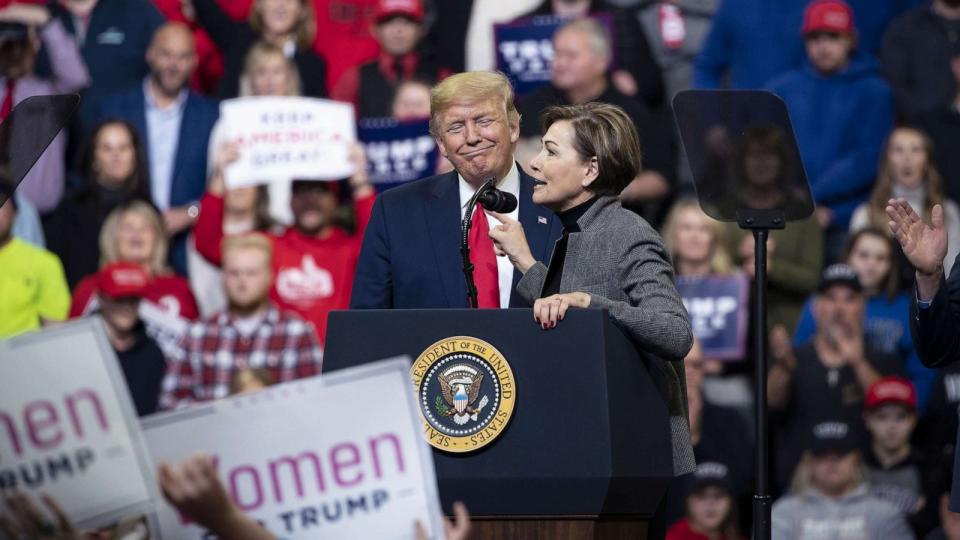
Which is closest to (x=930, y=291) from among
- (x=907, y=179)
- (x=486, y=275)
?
(x=486, y=275)

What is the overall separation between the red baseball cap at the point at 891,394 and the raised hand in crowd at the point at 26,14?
4.21m

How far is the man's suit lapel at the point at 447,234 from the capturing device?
158 inches

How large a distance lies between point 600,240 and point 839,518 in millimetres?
3498

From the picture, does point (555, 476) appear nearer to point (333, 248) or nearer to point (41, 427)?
point (41, 427)

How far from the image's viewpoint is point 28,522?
2.32 m

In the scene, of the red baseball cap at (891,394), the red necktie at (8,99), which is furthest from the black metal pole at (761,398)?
the red necktie at (8,99)

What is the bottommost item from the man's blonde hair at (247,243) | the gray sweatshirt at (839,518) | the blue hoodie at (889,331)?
the gray sweatshirt at (839,518)

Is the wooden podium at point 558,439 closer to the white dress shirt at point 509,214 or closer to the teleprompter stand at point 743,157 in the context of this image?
the white dress shirt at point 509,214

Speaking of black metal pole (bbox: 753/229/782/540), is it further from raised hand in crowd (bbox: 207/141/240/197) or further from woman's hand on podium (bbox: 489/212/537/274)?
raised hand in crowd (bbox: 207/141/240/197)

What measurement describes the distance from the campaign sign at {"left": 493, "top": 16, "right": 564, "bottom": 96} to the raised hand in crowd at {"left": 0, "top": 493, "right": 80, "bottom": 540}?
5583mm

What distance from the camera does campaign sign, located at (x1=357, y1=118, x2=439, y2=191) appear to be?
761 cm

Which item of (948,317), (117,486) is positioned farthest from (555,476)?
(117,486)

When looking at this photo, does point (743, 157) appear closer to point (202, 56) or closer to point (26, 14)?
point (202, 56)

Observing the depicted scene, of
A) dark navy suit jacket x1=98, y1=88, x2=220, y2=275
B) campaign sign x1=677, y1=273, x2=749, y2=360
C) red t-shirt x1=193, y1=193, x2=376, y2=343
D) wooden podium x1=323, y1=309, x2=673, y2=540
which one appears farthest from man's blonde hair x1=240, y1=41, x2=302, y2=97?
wooden podium x1=323, y1=309, x2=673, y2=540
